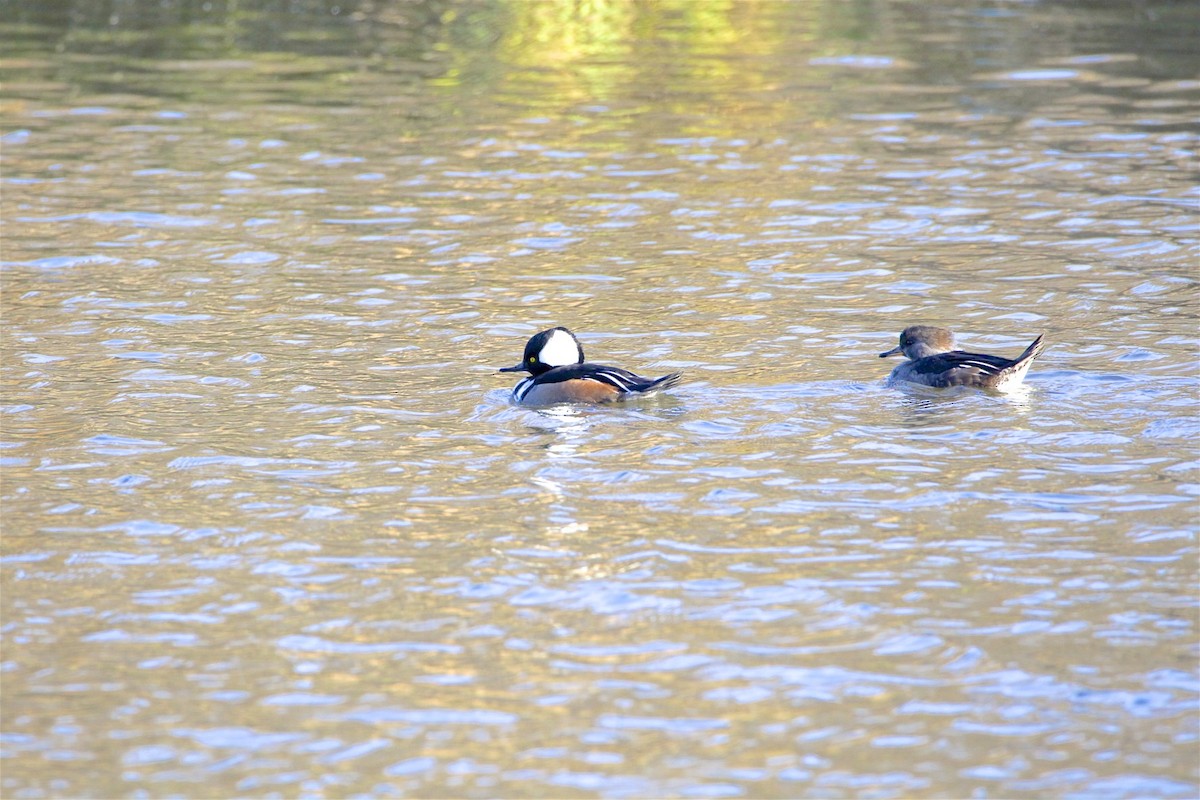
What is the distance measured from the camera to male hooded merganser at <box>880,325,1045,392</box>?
412 inches

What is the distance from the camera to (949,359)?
10656 millimetres

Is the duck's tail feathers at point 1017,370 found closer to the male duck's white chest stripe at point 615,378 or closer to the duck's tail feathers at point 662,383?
the duck's tail feathers at point 662,383

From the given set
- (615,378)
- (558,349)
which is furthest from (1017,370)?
(558,349)

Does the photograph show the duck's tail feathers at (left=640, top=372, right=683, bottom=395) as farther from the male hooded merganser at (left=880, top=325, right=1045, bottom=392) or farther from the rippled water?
the male hooded merganser at (left=880, top=325, right=1045, bottom=392)

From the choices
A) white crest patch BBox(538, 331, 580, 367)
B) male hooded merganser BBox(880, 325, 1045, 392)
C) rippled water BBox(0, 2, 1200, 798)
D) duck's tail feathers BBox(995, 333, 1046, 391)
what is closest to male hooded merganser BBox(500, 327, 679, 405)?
white crest patch BBox(538, 331, 580, 367)

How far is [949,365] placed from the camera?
10.6 m

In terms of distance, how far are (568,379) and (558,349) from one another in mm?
369

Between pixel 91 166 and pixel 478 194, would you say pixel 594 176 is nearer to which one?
pixel 478 194

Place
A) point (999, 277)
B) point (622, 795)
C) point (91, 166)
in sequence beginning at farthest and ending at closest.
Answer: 1. point (91, 166)
2. point (999, 277)
3. point (622, 795)

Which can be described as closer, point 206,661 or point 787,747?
point 787,747

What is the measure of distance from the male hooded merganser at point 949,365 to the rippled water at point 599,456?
146mm

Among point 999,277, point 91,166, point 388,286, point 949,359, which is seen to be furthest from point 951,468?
point 91,166

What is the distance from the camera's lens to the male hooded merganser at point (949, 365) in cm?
1047

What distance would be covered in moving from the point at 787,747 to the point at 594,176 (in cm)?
1217
